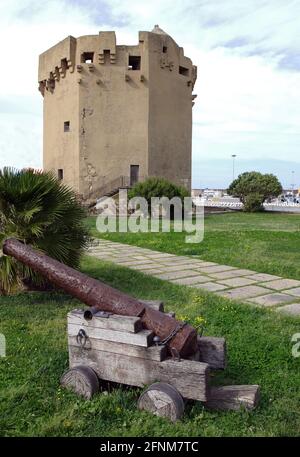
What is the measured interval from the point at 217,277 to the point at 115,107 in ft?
58.2

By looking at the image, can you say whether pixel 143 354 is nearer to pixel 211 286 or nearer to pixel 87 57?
pixel 211 286

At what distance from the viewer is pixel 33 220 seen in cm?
468

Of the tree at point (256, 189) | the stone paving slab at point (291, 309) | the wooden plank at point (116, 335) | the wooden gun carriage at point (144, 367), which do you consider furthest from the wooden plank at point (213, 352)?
the tree at point (256, 189)

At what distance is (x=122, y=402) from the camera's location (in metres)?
2.38

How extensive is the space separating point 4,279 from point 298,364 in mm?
3079

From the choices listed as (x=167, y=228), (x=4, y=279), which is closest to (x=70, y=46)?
(x=167, y=228)

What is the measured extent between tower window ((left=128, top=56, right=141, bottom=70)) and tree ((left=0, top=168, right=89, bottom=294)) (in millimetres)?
18725

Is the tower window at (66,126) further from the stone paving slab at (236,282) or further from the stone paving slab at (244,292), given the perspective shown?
the stone paving slab at (244,292)

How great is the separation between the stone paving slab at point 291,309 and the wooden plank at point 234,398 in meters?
1.82

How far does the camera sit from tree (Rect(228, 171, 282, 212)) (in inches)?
961

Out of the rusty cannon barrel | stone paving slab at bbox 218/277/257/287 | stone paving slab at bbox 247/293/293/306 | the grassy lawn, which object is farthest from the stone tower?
the rusty cannon barrel

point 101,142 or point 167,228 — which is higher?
point 101,142

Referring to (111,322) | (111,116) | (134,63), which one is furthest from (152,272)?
(134,63)
